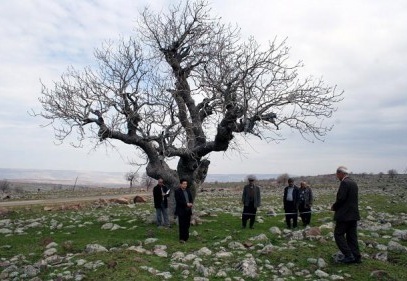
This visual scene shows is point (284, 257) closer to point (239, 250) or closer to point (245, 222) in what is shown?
point (239, 250)

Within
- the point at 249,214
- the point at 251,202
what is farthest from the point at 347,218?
the point at 251,202

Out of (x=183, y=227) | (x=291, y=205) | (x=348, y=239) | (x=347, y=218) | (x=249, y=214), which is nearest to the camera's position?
(x=347, y=218)

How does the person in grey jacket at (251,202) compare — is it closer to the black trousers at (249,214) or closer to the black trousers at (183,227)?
the black trousers at (249,214)

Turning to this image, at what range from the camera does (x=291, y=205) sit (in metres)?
19.5

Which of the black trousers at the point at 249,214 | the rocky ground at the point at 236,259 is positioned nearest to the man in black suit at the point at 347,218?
the rocky ground at the point at 236,259

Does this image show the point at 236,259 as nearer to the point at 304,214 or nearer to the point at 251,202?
the point at 251,202

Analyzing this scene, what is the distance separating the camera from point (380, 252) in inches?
505

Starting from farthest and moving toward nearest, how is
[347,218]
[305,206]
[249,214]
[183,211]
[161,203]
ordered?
[305,206]
[161,203]
[249,214]
[183,211]
[347,218]

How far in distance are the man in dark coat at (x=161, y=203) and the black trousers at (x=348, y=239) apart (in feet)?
28.2

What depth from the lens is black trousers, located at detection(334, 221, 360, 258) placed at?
12.0 meters

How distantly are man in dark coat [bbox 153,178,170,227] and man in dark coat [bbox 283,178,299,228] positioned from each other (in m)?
5.35

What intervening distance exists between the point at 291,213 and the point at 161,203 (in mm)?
5734

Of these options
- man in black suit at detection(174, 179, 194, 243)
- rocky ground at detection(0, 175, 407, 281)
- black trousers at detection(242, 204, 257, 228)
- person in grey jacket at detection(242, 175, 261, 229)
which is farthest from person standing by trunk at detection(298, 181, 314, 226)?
man in black suit at detection(174, 179, 194, 243)

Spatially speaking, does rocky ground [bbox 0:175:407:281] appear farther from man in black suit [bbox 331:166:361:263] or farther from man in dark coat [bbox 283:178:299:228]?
man in dark coat [bbox 283:178:299:228]
